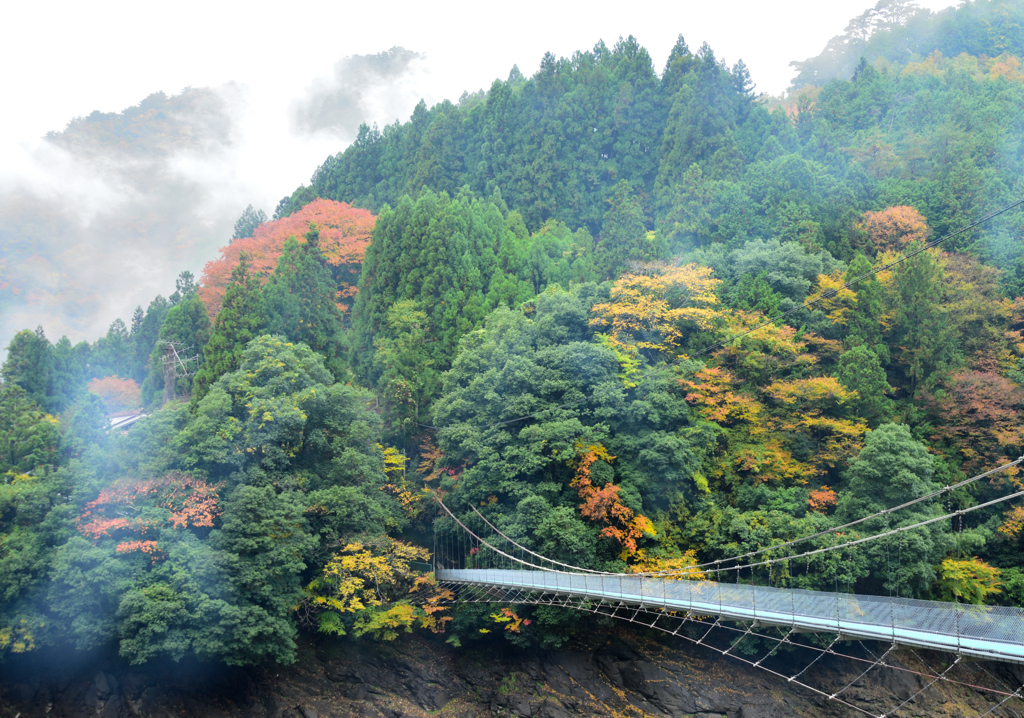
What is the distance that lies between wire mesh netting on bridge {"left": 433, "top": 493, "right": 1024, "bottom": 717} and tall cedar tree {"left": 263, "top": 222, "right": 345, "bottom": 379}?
262 inches

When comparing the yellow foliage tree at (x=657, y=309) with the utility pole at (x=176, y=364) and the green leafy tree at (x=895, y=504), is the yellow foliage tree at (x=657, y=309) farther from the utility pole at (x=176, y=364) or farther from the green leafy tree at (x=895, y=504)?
the utility pole at (x=176, y=364)

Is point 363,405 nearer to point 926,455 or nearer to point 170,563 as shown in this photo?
point 170,563

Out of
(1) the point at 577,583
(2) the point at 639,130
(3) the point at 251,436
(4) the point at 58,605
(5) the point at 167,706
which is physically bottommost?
(5) the point at 167,706

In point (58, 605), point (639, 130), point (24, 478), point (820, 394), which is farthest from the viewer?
point (639, 130)

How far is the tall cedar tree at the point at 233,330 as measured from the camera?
830 inches

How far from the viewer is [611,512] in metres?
16.9

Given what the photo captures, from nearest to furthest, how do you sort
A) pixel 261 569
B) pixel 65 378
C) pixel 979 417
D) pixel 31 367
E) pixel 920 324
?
pixel 261 569 < pixel 979 417 < pixel 920 324 < pixel 31 367 < pixel 65 378

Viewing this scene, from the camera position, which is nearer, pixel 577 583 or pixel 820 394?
pixel 577 583

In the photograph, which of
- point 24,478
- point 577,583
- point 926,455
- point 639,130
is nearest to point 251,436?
point 24,478

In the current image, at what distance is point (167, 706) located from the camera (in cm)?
1455

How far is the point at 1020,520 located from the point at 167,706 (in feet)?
58.3

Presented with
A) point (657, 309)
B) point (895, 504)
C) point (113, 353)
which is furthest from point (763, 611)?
point (113, 353)

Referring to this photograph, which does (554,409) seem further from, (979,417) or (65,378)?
(65,378)

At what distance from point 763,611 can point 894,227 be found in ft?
53.8
